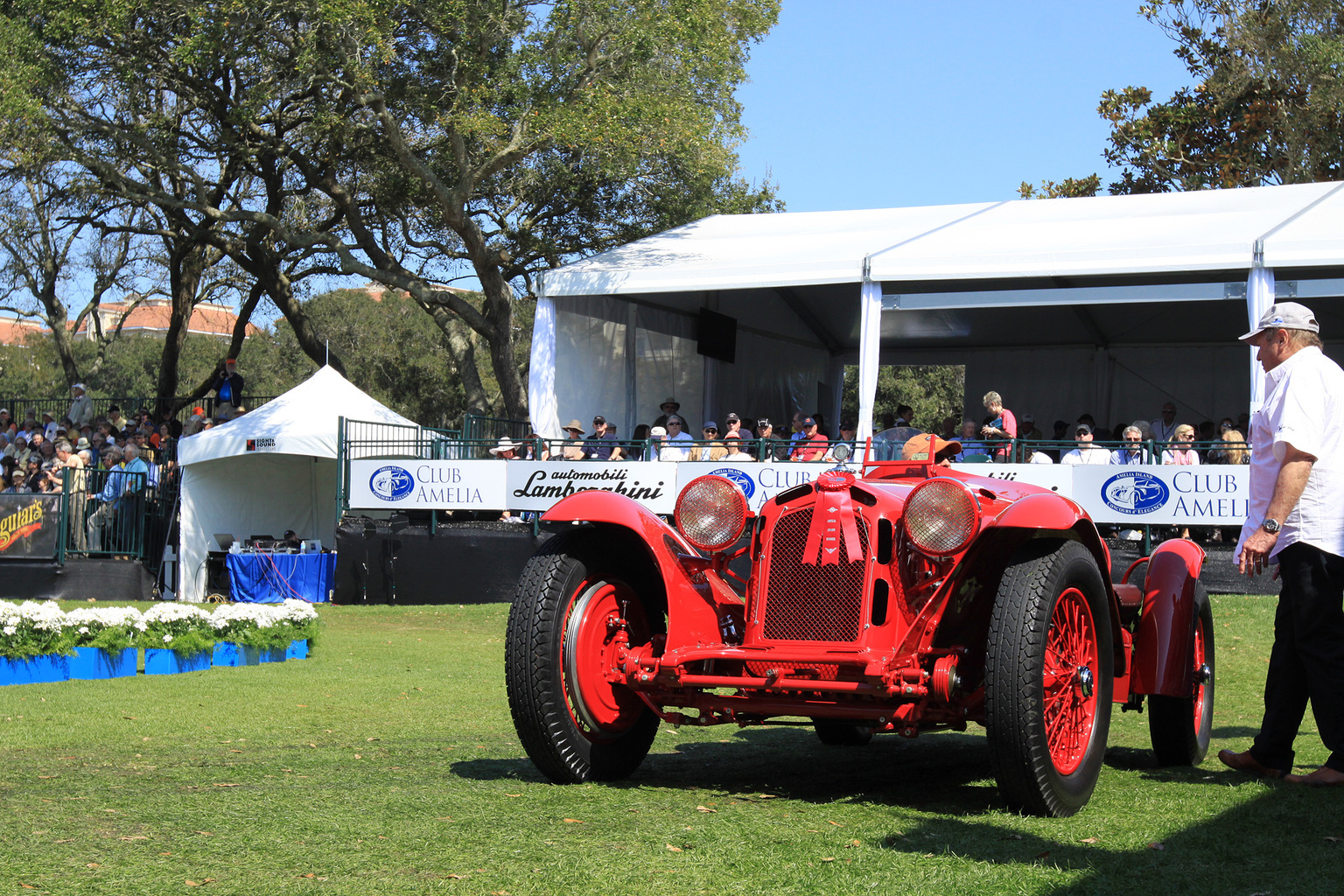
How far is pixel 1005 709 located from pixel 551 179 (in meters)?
21.1

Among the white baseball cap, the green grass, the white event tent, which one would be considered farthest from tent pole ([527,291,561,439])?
the white baseball cap

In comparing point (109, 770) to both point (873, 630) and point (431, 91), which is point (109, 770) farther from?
point (431, 91)

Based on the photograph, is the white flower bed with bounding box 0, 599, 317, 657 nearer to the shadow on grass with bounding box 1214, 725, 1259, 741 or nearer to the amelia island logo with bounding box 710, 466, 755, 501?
the amelia island logo with bounding box 710, 466, 755, 501

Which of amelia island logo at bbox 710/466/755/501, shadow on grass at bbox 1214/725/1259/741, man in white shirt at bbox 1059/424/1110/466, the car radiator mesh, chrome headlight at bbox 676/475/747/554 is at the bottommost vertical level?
shadow on grass at bbox 1214/725/1259/741

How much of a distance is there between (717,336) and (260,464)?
302 inches

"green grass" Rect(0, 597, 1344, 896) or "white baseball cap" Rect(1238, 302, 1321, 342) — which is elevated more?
"white baseball cap" Rect(1238, 302, 1321, 342)

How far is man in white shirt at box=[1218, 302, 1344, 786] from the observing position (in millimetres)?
5078

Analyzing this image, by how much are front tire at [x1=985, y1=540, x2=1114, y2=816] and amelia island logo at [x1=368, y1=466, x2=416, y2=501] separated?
12796mm

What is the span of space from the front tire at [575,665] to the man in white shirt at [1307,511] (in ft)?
8.45

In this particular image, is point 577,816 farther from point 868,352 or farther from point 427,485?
point 427,485

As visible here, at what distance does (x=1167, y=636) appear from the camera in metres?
5.80

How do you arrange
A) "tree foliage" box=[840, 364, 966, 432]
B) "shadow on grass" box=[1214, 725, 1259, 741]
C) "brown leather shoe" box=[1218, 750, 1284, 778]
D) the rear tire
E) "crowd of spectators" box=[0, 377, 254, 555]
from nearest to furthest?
"brown leather shoe" box=[1218, 750, 1284, 778], the rear tire, "shadow on grass" box=[1214, 725, 1259, 741], "crowd of spectators" box=[0, 377, 254, 555], "tree foliage" box=[840, 364, 966, 432]

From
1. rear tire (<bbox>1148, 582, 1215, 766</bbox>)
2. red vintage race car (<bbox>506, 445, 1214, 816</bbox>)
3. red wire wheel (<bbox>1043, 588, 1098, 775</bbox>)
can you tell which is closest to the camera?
red vintage race car (<bbox>506, 445, 1214, 816</bbox>)

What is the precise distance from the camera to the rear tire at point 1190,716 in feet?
19.2
